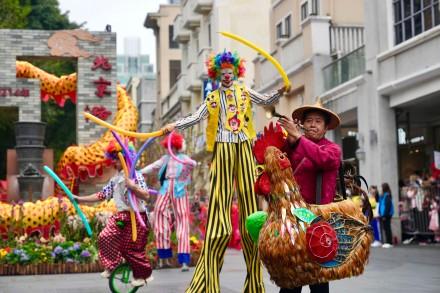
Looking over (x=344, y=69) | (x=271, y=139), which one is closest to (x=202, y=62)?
(x=344, y=69)

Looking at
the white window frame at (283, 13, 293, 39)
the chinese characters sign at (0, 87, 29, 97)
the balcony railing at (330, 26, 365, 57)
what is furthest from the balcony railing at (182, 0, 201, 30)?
the chinese characters sign at (0, 87, 29, 97)

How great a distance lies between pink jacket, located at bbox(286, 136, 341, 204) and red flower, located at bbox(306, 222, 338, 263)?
1.46ft

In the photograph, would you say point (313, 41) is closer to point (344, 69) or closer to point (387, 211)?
point (344, 69)

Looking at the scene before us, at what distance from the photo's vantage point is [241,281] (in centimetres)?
1146

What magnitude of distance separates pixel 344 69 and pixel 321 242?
2089 cm

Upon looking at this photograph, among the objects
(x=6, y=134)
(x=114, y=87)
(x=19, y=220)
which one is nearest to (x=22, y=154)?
(x=114, y=87)

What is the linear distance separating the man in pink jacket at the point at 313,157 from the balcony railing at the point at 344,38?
2185 centimetres

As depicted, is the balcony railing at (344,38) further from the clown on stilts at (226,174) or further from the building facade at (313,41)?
the clown on stilts at (226,174)

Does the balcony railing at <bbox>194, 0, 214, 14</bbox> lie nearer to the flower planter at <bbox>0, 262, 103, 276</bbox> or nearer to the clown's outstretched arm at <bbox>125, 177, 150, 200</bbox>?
the flower planter at <bbox>0, 262, 103, 276</bbox>

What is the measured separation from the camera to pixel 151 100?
236ft

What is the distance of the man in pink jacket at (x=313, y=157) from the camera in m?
6.41

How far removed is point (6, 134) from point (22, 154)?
20.6m

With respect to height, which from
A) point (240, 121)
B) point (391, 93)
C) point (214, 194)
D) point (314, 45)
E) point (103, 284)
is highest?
point (314, 45)

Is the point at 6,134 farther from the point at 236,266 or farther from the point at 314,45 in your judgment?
the point at 236,266
